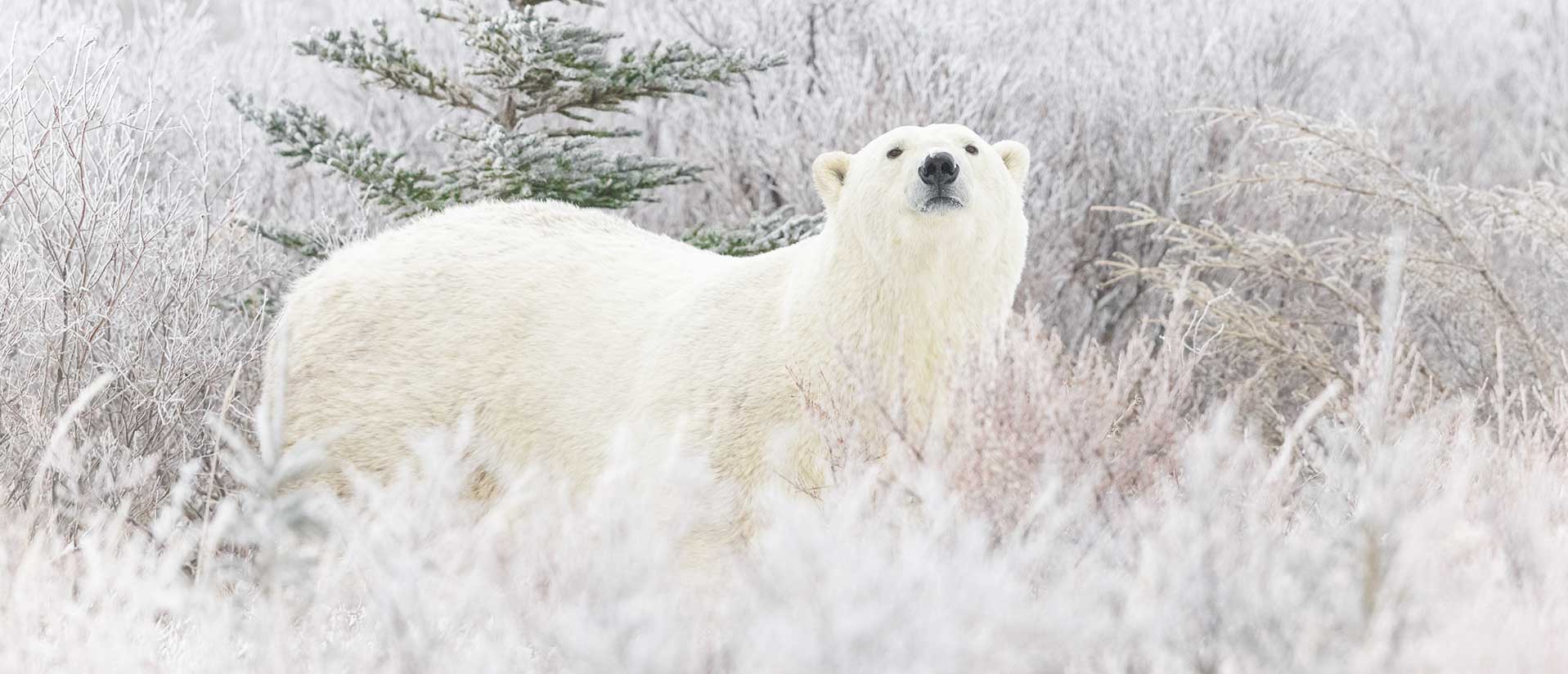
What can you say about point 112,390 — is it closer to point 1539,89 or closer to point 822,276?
point 822,276

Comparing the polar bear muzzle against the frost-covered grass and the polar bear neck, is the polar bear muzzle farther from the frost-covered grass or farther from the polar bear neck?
the frost-covered grass

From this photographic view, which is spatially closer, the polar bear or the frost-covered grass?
the frost-covered grass

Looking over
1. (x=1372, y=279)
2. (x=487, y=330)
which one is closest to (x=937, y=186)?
(x=487, y=330)

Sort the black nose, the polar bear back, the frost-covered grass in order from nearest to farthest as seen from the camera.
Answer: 1. the frost-covered grass
2. the black nose
3. the polar bear back

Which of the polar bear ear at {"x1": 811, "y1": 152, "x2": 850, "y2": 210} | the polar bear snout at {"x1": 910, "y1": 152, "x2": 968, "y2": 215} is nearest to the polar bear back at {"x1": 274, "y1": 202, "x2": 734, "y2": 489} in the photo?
the polar bear ear at {"x1": 811, "y1": 152, "x2": 850, "y2": 210}

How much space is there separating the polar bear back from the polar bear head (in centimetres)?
48

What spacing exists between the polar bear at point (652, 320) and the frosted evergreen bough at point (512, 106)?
0.91 metres

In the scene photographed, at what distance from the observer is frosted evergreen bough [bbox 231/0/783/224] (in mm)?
5332

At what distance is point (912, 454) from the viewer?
10.1ft

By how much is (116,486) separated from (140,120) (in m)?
4.45

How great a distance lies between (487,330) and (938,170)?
57.0 inches

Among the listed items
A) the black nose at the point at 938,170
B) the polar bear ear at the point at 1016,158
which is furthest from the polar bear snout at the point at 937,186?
the polar bear ear at the point at 1016,158

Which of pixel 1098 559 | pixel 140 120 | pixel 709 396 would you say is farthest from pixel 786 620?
pixel 140 120

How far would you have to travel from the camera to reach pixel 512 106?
570cm
